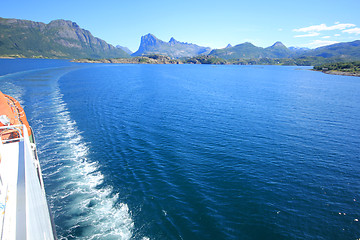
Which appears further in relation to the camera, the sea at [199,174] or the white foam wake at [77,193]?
the sea at [199,174]

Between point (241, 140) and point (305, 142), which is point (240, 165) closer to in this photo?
point (241, 140)

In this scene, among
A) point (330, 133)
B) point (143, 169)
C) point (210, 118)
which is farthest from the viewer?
point (210, 118)

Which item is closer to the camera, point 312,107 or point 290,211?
point 290,211

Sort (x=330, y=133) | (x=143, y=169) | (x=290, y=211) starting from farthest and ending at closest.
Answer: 1. (x=330, y=133)
2. (x=143, y=169)
3. (x=290, y=211)

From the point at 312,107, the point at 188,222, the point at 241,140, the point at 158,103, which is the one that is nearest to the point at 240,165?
the point at 241,140

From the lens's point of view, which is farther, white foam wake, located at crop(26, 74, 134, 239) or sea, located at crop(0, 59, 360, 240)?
sea, located at crop(0, 59, 360, 240)

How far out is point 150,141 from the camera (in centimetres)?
3312

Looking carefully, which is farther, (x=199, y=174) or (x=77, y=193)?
(x=199, y=174)

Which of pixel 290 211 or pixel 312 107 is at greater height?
pixel 312 107

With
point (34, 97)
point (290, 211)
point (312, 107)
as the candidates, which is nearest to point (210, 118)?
point (290, 211)

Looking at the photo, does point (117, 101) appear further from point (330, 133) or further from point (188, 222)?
point (330, 133)

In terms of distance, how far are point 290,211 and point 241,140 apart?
634 inches

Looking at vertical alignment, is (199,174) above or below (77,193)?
above

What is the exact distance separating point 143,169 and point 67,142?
16.6m
